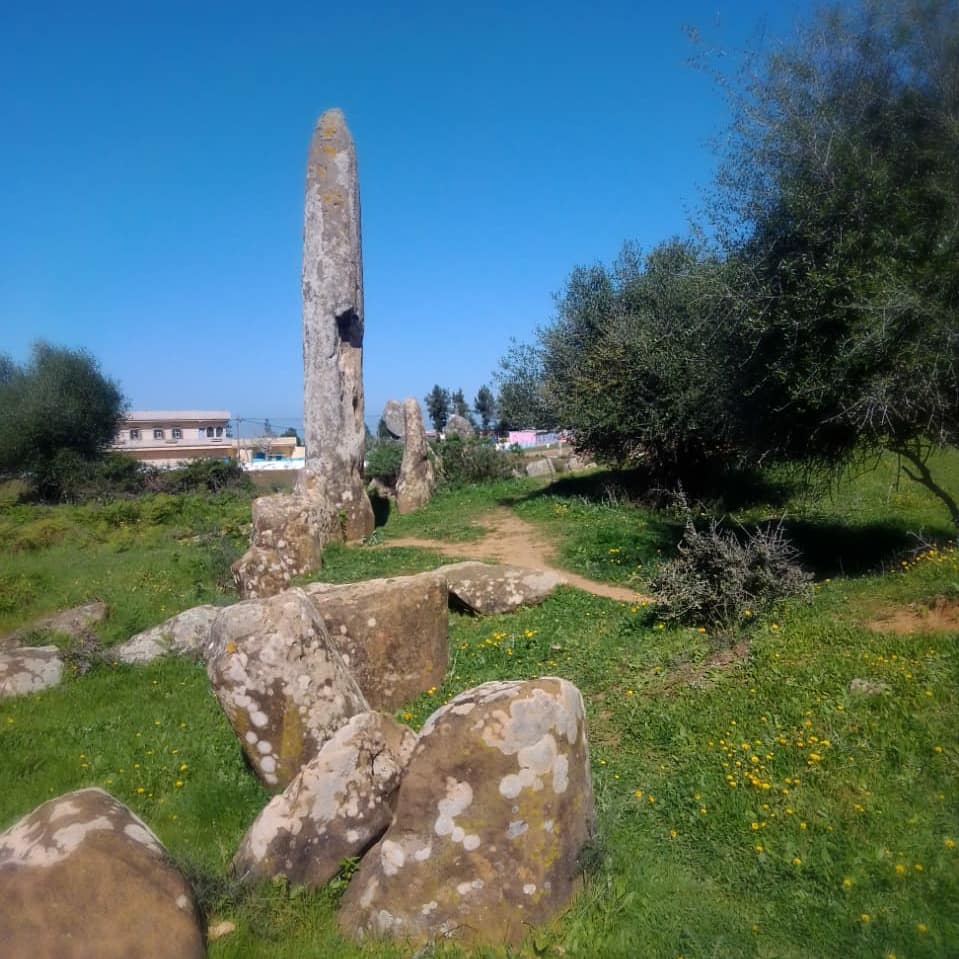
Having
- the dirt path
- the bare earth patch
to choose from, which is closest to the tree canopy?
the dirt path

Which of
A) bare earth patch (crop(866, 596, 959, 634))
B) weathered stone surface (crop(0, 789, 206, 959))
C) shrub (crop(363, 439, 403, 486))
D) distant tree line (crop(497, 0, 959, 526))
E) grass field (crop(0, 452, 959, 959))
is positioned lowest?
grass field (crop(0, 452, 959, 959))

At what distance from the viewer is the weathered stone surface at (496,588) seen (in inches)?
398

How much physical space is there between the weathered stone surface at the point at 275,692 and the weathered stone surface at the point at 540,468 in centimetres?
2149

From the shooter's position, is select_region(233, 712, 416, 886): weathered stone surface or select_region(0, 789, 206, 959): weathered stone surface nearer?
select_region(0, 789, 206, 959): weathered stone surface

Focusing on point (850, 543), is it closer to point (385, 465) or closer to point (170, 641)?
point (170, 641)

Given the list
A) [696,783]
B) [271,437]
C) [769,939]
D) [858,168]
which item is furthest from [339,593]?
[271,437]

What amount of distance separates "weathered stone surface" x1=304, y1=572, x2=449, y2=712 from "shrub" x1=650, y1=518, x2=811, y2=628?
2268 mm

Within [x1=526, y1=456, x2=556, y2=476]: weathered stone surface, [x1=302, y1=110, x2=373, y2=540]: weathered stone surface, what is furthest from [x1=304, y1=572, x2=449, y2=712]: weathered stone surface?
[x1=526, y1=456, x2=556, y2=476]: weathered stone surface

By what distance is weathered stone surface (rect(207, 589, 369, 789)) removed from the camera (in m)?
5.17

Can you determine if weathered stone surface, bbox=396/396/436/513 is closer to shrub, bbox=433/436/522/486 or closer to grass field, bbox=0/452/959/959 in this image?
shrub, bbox=433/436/522/486

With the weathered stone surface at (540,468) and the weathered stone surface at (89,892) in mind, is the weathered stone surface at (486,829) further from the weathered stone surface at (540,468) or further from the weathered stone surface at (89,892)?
the weathered stone surface at (540,468)

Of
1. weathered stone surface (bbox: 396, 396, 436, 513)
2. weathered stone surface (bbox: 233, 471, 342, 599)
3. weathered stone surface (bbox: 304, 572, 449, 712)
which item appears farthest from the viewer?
weathered stone surface (bbox: 396, 396, 436, 513)

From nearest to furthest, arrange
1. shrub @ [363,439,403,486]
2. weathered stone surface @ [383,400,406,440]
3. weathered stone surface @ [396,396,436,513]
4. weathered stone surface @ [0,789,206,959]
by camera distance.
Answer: weathered stone surface @ [0,789,206,959], weathered stone surface @ [396,396,436,513], shrub @ [363,439,403,486], weathered stone surface @ [383,400,406,440]

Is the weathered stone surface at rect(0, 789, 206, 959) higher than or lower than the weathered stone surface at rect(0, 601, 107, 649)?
higher
